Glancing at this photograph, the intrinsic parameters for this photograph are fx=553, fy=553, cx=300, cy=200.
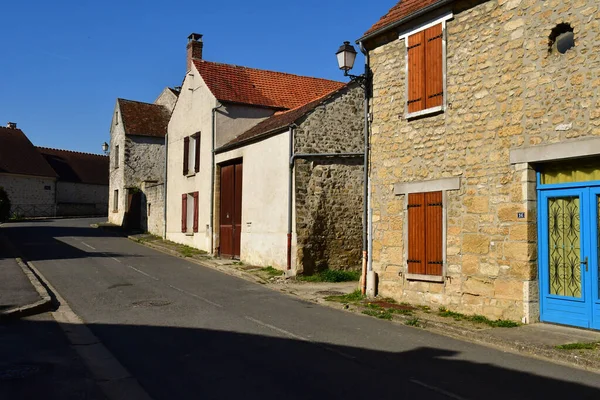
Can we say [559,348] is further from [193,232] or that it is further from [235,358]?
[193,232]

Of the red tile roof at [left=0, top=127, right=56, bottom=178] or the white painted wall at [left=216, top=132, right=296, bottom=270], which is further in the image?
the red tile roof at [left=0, top=127, right=56, bottom=178]

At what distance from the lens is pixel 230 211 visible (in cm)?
1934

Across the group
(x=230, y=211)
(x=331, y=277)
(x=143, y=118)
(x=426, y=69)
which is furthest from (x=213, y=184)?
(x=143, y=118)

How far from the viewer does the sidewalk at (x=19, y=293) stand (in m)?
9.14

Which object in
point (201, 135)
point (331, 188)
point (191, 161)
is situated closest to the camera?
point (331, 188)

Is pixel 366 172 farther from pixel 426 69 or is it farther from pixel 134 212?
pixel 134 212

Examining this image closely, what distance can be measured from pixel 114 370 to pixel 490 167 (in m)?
6.63

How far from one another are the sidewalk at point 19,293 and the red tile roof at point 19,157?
32.1 m

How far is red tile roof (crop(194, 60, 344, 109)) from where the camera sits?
67.8ft

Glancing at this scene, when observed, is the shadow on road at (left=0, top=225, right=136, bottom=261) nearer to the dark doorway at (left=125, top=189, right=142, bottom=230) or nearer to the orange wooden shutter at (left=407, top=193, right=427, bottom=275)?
the dark doorway at (left=125, top=189, right=142, bottom=230)

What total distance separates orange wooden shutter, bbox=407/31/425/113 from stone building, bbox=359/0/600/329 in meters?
0.03

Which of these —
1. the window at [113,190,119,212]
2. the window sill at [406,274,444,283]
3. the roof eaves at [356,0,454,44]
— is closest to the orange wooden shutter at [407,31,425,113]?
the roof eaves at [356,0,454,44]

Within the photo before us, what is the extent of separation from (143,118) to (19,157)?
17.1m

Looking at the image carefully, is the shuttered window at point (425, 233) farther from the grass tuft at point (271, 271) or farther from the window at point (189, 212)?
the window at point (189, 212)
